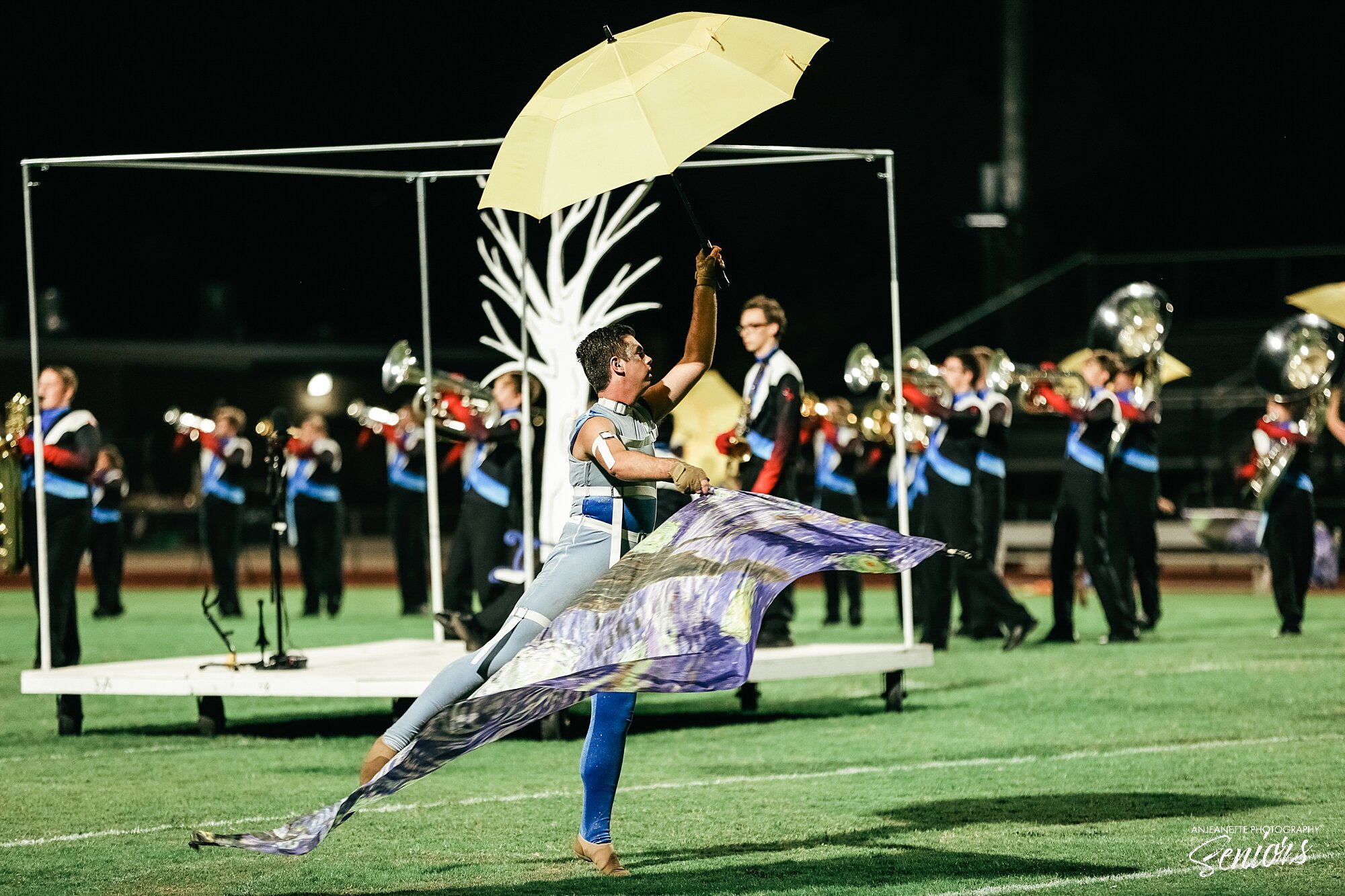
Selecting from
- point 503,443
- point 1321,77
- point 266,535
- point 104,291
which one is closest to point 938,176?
point 1321,77

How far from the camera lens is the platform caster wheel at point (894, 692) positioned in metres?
9.63

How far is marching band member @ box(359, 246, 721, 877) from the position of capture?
560 cm

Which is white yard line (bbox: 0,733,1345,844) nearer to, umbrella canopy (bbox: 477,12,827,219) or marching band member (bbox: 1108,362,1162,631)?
umbrella canopy (bbox: 477,12,827,219)

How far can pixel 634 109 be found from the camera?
612 centimetres

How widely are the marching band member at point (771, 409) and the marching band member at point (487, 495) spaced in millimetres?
2891

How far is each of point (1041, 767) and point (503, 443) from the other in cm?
582

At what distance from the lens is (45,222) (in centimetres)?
3259

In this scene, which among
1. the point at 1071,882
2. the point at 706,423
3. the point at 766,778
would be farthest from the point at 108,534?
the point at 1071,882

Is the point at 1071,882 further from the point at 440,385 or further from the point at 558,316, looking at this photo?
the point at 558,316

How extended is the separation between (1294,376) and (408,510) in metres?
8.08

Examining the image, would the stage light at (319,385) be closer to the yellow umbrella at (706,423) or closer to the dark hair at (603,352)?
the yellow umbrella at (706,423)

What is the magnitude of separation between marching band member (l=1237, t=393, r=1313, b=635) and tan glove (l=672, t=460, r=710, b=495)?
9170 millimetres

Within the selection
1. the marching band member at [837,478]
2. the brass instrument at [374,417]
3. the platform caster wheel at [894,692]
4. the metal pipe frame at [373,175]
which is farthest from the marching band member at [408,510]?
the platform caster wheel at [894,692]

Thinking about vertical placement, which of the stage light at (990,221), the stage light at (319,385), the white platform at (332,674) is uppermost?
the stage light at (990,221)
